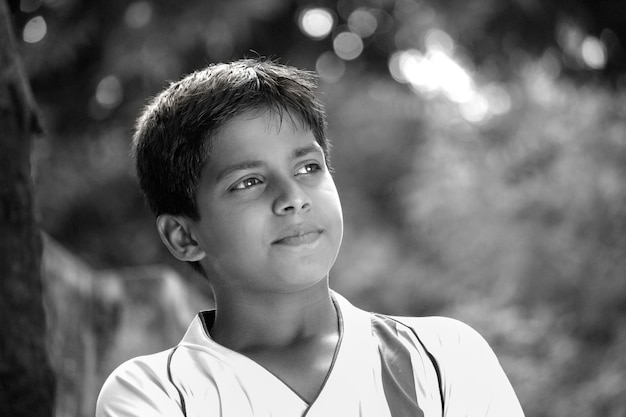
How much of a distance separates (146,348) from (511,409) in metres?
2.37

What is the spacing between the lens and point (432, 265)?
6.02 metres

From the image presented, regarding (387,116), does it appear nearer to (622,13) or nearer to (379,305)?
(379,305)

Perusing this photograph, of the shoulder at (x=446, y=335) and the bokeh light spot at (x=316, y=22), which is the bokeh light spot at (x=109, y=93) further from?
the shoulder at (x=446, y=335)

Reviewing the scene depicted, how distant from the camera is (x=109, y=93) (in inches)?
204

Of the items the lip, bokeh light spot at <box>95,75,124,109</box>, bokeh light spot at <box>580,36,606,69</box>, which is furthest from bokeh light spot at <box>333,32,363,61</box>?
the lip

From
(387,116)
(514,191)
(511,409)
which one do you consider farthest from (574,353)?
(511,409)

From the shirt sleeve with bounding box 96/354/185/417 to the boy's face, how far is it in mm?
257

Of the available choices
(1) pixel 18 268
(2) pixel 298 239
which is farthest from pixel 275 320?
(1) pixel 18 268

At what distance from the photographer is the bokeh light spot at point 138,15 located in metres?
4.50

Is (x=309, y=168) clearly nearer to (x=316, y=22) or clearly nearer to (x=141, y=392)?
(x=141, y=392)

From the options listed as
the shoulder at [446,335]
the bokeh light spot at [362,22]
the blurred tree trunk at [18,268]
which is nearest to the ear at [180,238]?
the blurred tree trunk at [18,268]

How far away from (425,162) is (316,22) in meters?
1.50

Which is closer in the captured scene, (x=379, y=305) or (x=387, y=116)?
(x=379, y=305)

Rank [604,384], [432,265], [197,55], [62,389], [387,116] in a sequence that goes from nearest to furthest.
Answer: [62,389]
[604,384]
[197,55]
[432,265]
[387,116]
